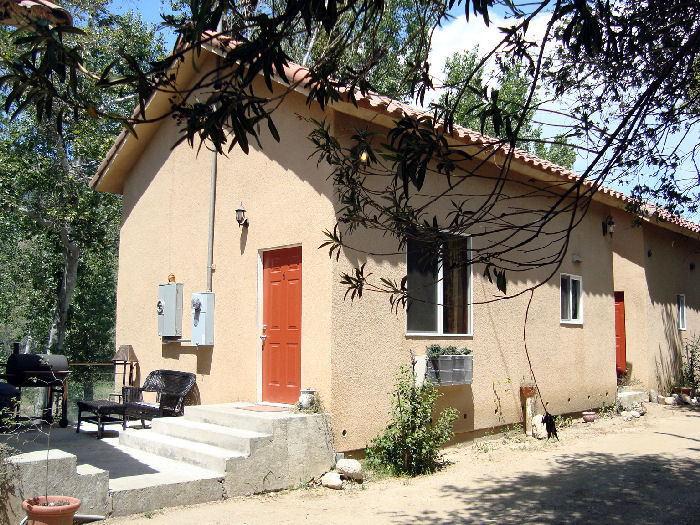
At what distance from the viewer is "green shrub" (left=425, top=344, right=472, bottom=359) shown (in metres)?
8.84

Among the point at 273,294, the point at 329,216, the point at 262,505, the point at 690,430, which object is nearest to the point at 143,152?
the point at 273,294

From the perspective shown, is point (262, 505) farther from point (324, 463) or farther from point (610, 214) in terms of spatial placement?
point (610, 214)

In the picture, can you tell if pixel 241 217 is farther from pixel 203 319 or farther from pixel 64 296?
pixel 64 296

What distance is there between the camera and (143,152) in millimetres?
12211

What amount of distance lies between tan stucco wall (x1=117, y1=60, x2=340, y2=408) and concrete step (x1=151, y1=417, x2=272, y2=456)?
904 mm

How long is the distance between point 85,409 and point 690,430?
9308 millimetres

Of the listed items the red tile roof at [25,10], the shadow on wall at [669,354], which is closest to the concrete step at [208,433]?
the red tile roof at [25,10]

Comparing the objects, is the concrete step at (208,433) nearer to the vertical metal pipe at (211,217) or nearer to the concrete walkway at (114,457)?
the concrete walkway at (114,457)

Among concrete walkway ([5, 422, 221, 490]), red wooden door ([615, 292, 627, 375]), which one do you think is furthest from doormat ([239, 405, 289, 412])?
red wooden door ([615, 292, 627, 375])

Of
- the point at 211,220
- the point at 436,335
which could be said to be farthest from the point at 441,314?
the point at 211,220

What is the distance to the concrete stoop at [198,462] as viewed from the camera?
6.04m

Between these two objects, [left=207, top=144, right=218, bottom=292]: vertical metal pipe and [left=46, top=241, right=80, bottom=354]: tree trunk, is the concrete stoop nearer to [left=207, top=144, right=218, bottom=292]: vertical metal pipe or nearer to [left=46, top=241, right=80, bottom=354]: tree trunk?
[left=207, top=144, right=218, bottom=292]: vertical metal pipe

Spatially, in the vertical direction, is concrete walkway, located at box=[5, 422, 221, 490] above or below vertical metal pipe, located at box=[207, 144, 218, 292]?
below

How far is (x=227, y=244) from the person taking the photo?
9789 millimetres
